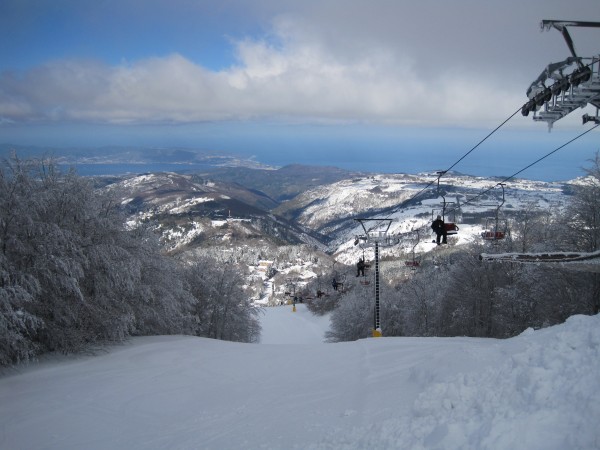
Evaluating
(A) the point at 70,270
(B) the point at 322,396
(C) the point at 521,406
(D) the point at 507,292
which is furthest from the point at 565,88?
(D) the point at 507,292

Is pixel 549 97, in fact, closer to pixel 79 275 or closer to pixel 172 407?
pixel 172 407

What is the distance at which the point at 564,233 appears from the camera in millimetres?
25141

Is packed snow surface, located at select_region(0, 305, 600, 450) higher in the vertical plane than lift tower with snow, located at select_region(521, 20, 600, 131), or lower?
lower

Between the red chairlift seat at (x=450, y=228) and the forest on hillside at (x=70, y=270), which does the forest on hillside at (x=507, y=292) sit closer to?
the red chairlift seat at (x=450, y=228)

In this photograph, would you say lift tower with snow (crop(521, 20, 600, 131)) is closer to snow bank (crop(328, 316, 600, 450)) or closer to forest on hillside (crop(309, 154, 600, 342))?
snow bank (crop(328, 316, 600, 450))

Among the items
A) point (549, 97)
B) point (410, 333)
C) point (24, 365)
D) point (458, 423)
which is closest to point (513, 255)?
point (549, 97)

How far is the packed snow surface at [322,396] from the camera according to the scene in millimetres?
6449

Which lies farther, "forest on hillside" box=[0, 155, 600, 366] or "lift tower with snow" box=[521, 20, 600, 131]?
"forest on hillside" box=[0, 155, 600, 366]

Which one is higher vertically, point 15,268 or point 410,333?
point 15,268

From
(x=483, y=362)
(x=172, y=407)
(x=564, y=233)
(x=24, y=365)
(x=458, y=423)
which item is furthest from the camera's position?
(x=564, y=233)

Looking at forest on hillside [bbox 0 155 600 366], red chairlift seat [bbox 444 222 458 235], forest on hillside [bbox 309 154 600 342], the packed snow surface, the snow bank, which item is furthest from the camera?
forest on hillside [bbox 309 154 600 342]

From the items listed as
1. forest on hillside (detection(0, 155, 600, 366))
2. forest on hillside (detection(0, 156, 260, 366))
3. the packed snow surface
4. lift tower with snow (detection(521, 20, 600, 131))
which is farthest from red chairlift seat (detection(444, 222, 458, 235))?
forest on hillside (detection(0, 156, 260, 366))

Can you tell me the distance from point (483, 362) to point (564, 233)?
20.2 meters

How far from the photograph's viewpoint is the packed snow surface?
645cm
